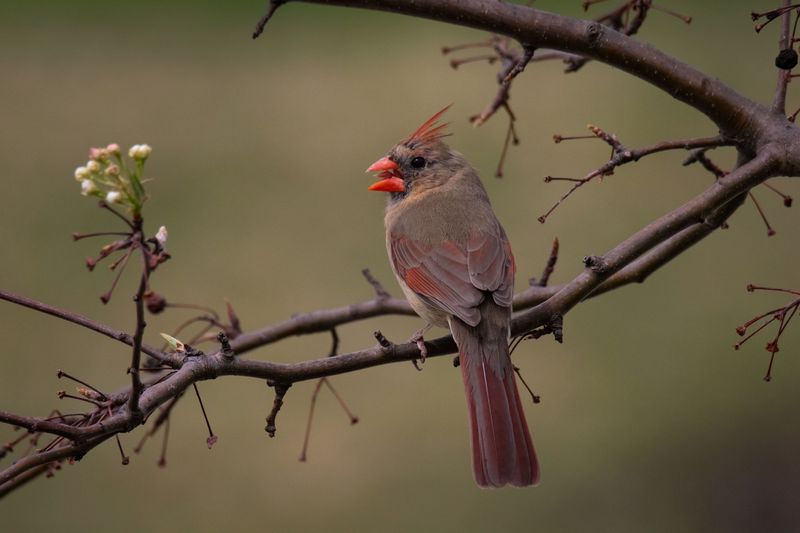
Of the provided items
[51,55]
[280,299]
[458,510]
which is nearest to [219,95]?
[51,55]

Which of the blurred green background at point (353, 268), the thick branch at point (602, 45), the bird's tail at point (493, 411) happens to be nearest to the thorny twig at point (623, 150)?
the thick branch at point (602, 45)

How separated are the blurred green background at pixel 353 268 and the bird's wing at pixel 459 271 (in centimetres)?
209

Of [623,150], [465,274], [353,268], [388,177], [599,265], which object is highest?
[353,268]

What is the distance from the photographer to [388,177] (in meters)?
4.39

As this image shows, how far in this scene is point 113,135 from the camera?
802 cm

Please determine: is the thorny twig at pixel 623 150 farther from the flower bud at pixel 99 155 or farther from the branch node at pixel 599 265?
the flower bud at pixel 99 155

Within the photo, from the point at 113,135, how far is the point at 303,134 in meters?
1.40

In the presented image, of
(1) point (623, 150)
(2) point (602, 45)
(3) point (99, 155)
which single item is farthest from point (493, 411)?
(3) point (99, 155)

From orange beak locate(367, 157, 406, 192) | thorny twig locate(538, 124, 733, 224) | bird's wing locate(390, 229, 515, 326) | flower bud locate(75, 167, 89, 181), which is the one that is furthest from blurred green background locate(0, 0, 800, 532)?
flower bud locate(75, 167, 89, 181)

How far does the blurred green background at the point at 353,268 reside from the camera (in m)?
5.63

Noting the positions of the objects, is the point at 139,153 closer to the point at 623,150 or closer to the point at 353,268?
the point at 623,150

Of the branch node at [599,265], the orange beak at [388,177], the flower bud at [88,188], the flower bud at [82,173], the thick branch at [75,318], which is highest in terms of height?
the orange beak at [388,177]

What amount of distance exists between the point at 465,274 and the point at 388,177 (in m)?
0.85

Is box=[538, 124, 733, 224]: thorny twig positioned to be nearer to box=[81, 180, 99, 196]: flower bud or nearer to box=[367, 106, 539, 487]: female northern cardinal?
box=[367, 106, 539, 487]: female northern cardinal
